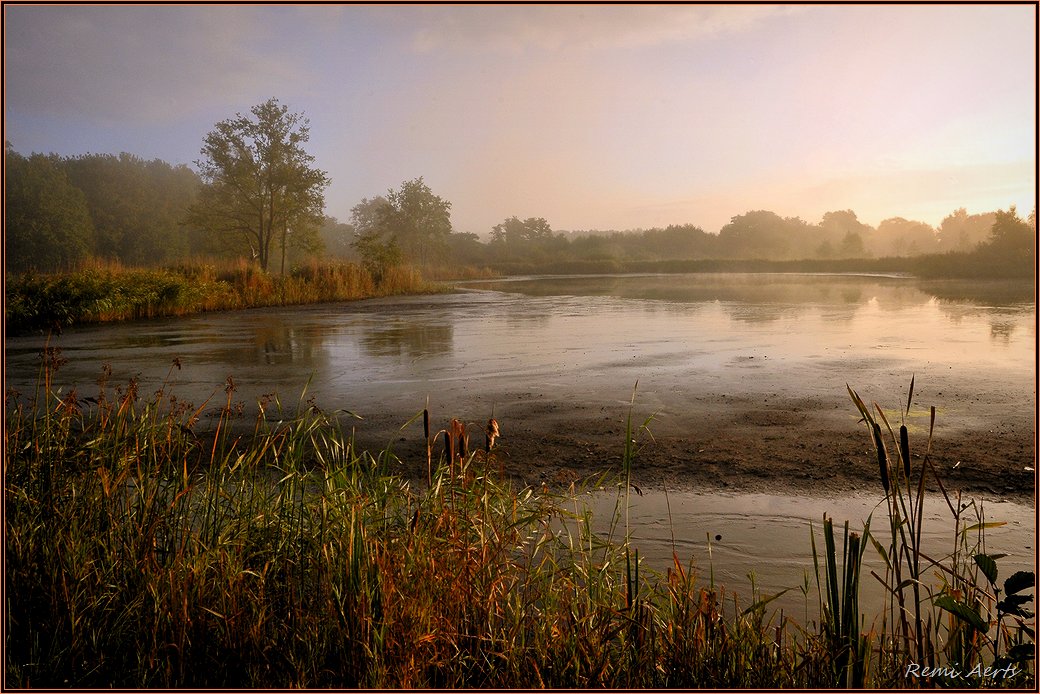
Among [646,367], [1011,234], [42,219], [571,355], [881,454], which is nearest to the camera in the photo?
[881,454]

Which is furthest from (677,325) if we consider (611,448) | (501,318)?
(611,448)

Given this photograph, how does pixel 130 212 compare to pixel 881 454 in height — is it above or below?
above

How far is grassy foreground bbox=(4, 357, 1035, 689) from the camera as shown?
2.70m

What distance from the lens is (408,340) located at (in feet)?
48.5

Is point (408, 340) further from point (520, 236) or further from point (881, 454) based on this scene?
point (520, 236)

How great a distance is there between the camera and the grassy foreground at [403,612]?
270 centimetres

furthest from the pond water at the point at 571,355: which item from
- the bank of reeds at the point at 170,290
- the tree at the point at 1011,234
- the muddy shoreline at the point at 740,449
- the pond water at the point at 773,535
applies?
the tree at the point at 1011,234

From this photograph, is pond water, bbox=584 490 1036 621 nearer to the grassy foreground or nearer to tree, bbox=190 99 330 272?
the grassy foreground

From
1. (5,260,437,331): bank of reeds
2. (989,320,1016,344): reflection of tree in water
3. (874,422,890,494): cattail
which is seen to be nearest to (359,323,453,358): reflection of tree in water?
(5,260,437,331): bank of reeds

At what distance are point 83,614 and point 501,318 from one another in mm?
16834
